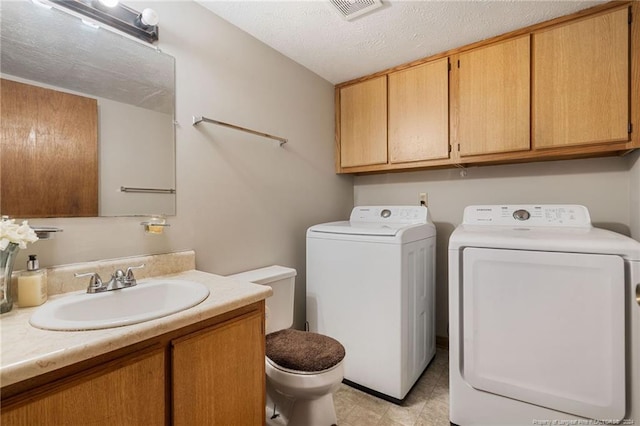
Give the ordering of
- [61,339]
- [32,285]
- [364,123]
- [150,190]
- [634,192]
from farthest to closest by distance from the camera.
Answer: [364,123]
[634,192]
[150,190]
[32,285]
[61,339]

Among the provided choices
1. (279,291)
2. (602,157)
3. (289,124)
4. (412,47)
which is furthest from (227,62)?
(602,157)

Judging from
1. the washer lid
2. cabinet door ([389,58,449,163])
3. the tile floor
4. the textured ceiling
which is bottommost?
the tile floor

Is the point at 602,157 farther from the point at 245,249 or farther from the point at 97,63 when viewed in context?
the point at 97,63

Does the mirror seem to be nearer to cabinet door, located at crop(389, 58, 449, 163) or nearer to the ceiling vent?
the ceiling vent

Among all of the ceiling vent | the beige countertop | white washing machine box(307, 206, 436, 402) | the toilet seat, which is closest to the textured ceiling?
the ceiling vent

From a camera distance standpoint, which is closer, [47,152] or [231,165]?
[47,152]

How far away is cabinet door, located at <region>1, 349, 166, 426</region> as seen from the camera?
2.12 ft

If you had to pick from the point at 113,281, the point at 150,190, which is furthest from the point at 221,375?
the point at 150,190

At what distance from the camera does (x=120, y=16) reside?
4.17 ft

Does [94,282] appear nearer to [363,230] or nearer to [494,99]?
[363,230]

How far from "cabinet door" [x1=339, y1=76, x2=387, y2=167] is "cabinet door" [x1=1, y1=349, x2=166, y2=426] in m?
1.98

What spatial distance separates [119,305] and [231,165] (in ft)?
3.00

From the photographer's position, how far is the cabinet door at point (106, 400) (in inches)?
25.4

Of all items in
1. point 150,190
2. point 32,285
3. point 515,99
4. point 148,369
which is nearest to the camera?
point 148,369
